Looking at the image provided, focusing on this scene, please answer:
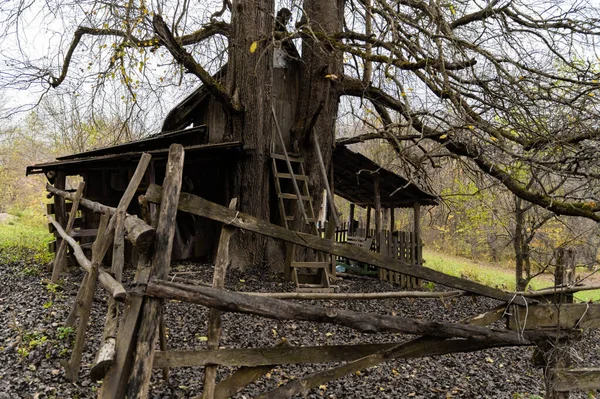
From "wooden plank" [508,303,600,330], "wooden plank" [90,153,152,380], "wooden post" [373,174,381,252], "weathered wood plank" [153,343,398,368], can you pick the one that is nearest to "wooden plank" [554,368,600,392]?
"wooden plank" [508,303,600,330]

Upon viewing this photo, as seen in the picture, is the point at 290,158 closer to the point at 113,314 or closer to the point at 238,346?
the point at 238,346

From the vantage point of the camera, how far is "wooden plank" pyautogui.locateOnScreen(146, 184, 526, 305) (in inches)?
117

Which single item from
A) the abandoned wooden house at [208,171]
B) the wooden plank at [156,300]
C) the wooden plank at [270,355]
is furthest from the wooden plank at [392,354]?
the abandoned wooden house at [208,171]

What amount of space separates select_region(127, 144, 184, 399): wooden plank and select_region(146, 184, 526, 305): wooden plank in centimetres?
9

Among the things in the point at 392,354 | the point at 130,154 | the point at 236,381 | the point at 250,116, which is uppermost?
the point at 250,116

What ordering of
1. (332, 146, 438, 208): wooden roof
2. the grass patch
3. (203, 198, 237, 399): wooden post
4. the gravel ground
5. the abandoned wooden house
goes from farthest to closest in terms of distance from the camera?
the grass patch < (332, 146, 438, 208): wooden roof < the abandoned wooden house < the gravel ground < (203, 198, 237, 399): wooden post

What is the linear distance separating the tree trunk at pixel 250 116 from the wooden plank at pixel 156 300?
666cm

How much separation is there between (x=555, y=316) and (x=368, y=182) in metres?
10.3

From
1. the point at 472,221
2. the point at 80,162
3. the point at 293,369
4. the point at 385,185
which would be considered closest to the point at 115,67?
the point at 80,162

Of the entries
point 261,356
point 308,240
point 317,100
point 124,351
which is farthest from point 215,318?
point 317,100

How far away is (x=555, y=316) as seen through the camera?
13.1ft

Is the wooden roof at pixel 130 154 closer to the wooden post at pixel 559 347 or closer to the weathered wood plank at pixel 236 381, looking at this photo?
the weathered wood plank at pixel 236 381

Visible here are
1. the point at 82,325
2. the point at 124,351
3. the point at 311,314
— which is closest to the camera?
the point at 124,351

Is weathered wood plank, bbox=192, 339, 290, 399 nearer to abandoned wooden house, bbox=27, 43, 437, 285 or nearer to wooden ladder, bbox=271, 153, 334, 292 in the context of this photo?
wooden ladder, bbox=271, 153, 334, 292
